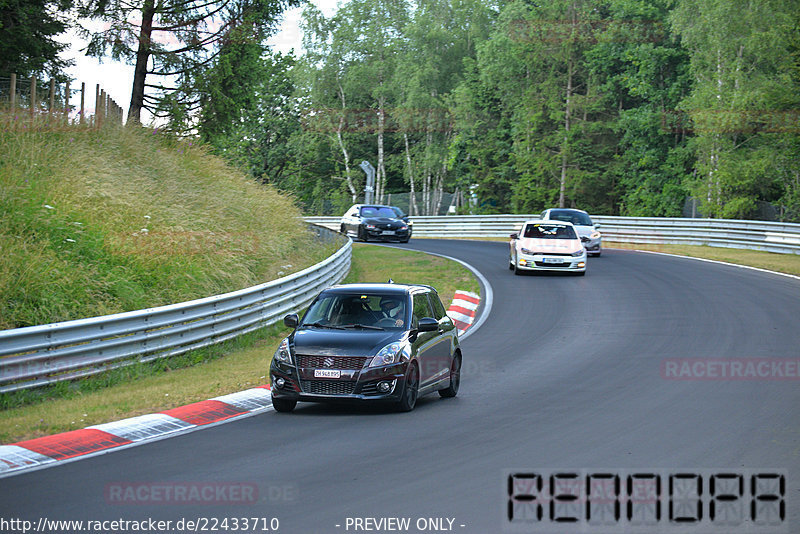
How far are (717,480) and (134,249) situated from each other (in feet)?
42.1

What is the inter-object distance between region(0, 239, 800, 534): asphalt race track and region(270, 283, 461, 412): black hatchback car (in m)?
0.29

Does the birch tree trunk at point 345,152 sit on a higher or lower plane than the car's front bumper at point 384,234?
higher

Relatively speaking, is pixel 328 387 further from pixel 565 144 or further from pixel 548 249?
pixel 565 144

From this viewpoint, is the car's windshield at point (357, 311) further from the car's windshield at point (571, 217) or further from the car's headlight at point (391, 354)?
the car's windshield at point (571, 217)

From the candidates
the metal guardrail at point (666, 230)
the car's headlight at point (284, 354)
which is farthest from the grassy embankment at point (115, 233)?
the metal guardrail at point (666, 230)

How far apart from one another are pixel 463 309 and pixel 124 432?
13142 mm

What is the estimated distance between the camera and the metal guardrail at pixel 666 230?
36.4 metres

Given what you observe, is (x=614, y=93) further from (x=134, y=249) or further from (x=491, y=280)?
(x=134, y=249)

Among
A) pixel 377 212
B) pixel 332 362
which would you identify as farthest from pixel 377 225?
pixel 332 362

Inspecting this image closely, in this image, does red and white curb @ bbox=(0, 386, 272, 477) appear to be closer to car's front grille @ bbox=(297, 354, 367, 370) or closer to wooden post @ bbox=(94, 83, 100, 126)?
car's front grille @ bbox=(297, 354, 367, 370)

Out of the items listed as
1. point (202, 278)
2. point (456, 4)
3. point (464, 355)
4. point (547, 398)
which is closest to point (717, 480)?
point (547, 398)

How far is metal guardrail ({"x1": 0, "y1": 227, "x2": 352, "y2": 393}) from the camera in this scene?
41.2 ft

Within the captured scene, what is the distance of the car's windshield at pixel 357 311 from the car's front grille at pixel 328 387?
106cm

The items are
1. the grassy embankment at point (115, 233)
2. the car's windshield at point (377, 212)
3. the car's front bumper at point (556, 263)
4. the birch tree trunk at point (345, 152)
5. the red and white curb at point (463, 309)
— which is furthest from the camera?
the birch tree trunk at point (345, 152)
